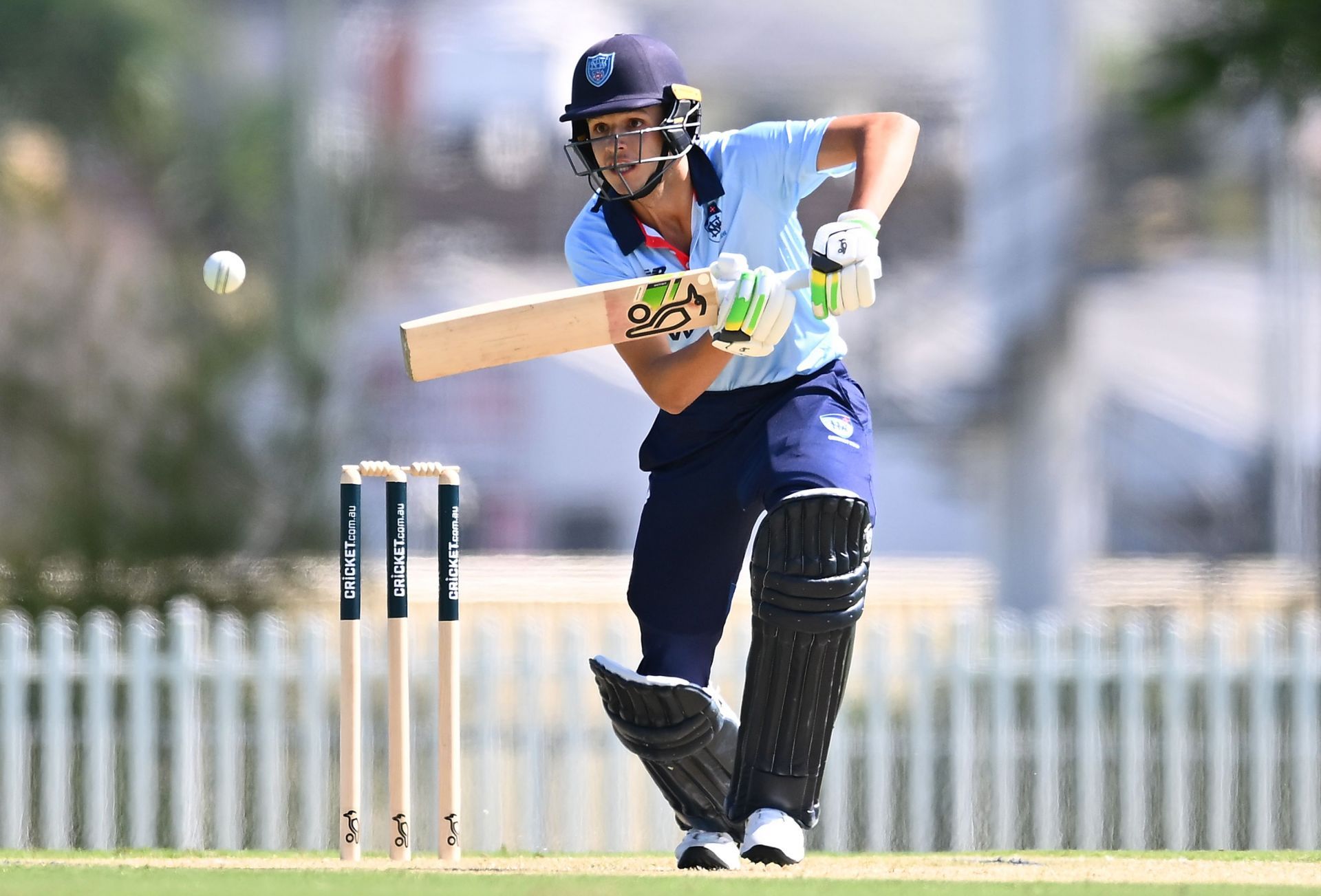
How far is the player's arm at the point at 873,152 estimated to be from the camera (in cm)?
388

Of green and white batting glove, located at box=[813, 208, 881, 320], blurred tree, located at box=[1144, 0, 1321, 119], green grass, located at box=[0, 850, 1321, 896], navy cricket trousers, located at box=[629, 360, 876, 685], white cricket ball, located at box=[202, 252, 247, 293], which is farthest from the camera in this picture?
blurred tree, located at box=[1144, 0, 1321, 119]

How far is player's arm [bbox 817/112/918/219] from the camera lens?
12.7 ft

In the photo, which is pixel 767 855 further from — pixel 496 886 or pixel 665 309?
pixel 665 309

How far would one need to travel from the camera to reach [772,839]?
378cm

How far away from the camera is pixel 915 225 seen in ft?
74.4

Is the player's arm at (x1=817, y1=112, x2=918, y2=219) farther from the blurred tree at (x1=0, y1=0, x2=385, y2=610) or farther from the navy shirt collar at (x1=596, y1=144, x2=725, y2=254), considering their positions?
the blurred tree at (x1=0, y1=0, x2=385, y2=610)

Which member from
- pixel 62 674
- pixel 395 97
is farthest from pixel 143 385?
pixel 395 97

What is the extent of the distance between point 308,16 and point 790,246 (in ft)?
32.5

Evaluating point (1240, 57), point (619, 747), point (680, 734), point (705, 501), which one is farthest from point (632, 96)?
point (1240, 57)

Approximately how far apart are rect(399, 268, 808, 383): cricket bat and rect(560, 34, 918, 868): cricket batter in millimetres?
66

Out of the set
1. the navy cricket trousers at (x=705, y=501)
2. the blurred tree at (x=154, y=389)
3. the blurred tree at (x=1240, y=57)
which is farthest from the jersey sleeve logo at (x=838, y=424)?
the blurred tree at (x=154, y=389)

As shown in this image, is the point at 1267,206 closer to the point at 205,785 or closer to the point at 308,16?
the point at 308,16

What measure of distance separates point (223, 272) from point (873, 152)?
4.62 ft

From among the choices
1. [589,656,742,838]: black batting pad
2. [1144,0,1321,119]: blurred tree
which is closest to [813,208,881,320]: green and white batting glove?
[589,656,742,838]: black batting pad
